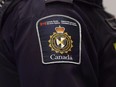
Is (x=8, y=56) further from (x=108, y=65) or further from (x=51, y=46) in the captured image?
(x=108, y=65)

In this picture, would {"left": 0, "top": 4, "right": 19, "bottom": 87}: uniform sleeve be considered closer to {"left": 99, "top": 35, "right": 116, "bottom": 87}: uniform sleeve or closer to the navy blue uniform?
the navy blue uniform

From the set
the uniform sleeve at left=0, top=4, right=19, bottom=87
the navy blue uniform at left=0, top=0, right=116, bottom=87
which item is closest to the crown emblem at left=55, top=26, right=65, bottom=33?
the navy blue uniform at left=0, top=0, right=116, bottom=87

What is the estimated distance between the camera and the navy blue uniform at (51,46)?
66 centimetres

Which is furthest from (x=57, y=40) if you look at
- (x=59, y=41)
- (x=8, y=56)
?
(x=8, y=56)

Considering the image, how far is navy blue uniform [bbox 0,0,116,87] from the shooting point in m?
0.66

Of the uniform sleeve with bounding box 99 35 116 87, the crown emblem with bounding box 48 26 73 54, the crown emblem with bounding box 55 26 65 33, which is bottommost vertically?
the uniform sleeve with bounding box 99 35 116 87

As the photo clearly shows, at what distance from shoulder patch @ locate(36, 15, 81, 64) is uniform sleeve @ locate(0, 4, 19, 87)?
0.28 ft

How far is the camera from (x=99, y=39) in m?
0.77

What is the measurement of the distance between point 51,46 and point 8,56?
0.12m

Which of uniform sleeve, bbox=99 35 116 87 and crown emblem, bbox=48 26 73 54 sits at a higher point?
crown emblem, bbox=48 26 73 54

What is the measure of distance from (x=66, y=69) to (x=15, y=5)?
21 centimetres

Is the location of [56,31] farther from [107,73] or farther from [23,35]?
[107,73]

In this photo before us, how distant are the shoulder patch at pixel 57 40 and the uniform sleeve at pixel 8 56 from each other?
85mm

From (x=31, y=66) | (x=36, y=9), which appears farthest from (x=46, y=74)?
(x=36, y=9)
